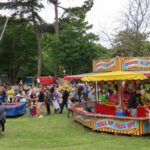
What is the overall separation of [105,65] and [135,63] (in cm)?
166

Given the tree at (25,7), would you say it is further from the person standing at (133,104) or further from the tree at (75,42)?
the person standing at (133,104)

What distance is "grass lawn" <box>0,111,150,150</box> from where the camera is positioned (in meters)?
12.5

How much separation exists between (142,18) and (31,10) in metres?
12.1

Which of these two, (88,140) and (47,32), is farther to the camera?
(47,32)

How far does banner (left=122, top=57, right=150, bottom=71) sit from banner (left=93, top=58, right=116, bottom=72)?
55cm

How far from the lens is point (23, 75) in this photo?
65438mm

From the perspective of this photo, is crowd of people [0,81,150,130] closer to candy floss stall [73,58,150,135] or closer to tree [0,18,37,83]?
candy floss stall [73,58,150,135]

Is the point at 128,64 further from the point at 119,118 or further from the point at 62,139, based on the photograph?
the point at 62,139

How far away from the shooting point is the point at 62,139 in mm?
13891

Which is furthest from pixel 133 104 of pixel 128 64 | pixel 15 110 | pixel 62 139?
pixel 15 110

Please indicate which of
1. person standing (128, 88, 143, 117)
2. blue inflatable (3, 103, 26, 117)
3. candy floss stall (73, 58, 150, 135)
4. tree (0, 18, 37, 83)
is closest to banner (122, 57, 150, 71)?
candy floss stall (73, 58, 150, 135)

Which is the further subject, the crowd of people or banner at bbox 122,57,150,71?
banner at bbox 122,57,150,71

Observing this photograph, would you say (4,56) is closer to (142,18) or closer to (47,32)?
(47,32)

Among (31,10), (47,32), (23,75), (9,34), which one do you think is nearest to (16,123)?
(31,10)
